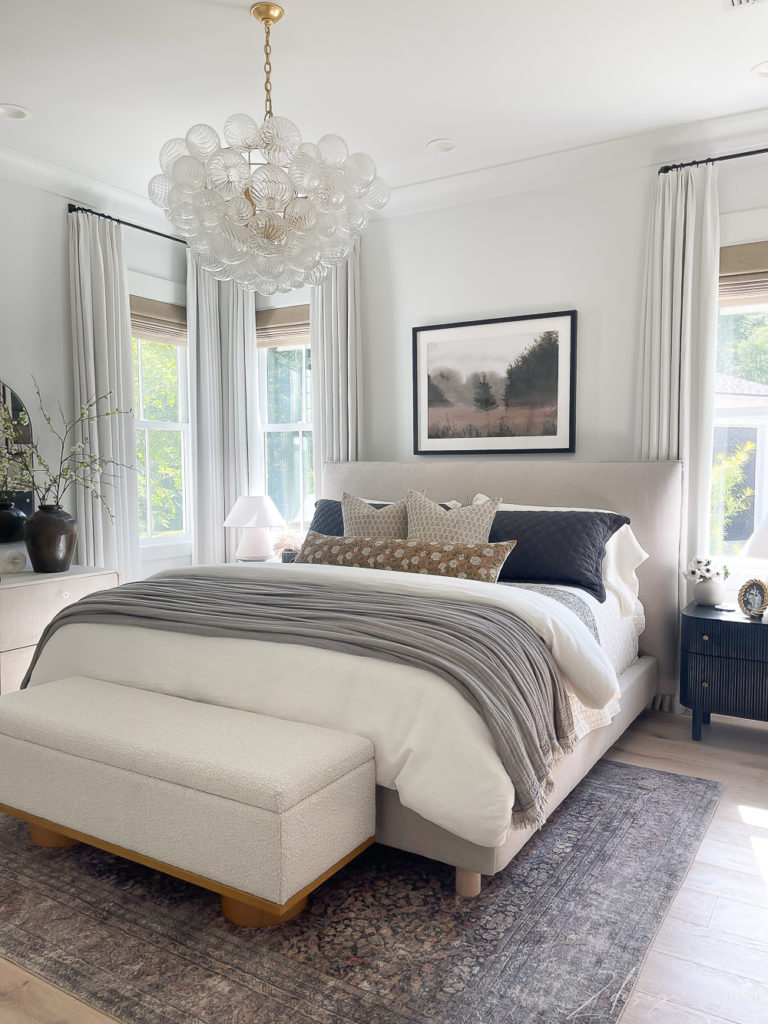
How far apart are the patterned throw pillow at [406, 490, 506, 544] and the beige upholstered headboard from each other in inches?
23.3

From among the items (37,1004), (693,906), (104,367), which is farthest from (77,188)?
(693,906)

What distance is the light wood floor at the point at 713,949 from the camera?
65.9 inches

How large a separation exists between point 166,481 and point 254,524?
83 cm

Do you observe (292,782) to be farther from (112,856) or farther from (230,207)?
(230,207)

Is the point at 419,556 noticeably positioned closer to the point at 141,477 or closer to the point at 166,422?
the point at 141,477

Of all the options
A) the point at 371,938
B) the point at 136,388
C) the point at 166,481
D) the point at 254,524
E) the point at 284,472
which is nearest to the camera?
the point at 371,938

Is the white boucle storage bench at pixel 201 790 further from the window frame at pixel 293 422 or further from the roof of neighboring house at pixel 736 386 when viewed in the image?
the window frame at pixel 293 422

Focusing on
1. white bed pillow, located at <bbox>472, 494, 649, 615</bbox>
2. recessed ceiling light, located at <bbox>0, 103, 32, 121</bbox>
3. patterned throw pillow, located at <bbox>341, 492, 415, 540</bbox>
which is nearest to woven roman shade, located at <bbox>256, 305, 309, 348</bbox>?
patterned throw pillow, located at <bbox>341, 492, 415, 540</bbox>

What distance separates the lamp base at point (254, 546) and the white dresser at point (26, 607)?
3.33 ft

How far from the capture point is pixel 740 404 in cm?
373

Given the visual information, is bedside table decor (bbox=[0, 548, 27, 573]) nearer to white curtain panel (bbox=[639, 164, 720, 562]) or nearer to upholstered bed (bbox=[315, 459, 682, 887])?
upholstered bed (bbox=[315, 459, 682, 887])

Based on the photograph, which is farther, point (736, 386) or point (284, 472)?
point (284, 472)

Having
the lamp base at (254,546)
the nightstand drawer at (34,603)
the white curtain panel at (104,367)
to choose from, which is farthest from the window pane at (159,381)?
the nightstand drawer at (34,603)

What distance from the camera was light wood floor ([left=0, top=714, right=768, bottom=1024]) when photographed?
5.49ft
